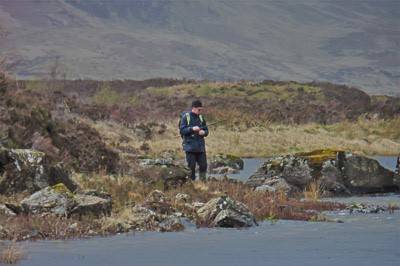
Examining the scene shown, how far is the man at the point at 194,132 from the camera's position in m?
23.1

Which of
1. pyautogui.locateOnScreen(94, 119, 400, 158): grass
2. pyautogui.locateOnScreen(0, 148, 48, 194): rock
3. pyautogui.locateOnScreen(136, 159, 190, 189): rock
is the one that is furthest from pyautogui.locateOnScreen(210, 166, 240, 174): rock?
pyautogui.locateOnScreen(0, 148, 48, 194): rock

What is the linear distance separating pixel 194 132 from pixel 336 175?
4.57m

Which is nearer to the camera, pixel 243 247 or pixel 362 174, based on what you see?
pixel 243 247

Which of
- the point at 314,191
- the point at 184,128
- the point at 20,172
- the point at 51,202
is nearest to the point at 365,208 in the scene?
the point at 314,191

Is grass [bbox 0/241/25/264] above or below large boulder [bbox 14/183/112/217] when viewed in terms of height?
below

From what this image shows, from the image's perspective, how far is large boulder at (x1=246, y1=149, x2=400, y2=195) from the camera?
83.9 feet

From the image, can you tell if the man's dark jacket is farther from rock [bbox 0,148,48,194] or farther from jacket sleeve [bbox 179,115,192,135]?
rock [bbox 0,148,48,194]

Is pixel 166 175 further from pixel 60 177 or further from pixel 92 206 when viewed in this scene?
pixel 92 206

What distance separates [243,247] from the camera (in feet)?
52.0

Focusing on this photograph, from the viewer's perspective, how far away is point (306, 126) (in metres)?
58.7

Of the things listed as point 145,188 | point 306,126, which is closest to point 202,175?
point 145,188

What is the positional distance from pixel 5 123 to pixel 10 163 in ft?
17.0

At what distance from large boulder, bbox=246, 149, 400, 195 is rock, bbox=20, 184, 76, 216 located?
817 cm

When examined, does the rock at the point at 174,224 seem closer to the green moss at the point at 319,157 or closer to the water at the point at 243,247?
the water at the point at 243,247
